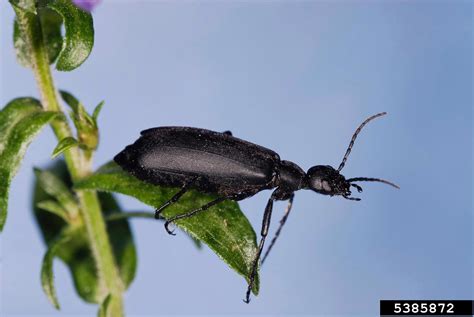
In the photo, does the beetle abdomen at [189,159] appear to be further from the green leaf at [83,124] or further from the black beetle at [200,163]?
the green leaf at [83,124]

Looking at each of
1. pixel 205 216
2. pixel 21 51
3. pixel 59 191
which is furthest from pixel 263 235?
pixel 21 51

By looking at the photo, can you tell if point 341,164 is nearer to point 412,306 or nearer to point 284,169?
point 284,169

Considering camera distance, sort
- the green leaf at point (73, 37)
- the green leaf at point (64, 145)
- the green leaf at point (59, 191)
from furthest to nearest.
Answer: the green leaf at point (59, 191) < the green leaf at point (64, 145) < the green leaf at point (73, 37)

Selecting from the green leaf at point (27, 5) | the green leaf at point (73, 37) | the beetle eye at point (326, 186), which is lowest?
the beetle eye at point (326, 186)

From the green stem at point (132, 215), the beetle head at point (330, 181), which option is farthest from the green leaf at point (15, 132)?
the beetle head at point (330, 181)

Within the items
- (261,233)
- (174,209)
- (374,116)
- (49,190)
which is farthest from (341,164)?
(49,190)

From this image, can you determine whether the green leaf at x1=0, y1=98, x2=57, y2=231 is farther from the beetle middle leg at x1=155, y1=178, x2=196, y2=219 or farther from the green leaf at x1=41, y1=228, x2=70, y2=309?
the beetle middle leg at x1=155, y1=178, x2=196, y2=219

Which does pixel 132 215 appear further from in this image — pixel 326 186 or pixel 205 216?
pixel 326 186
